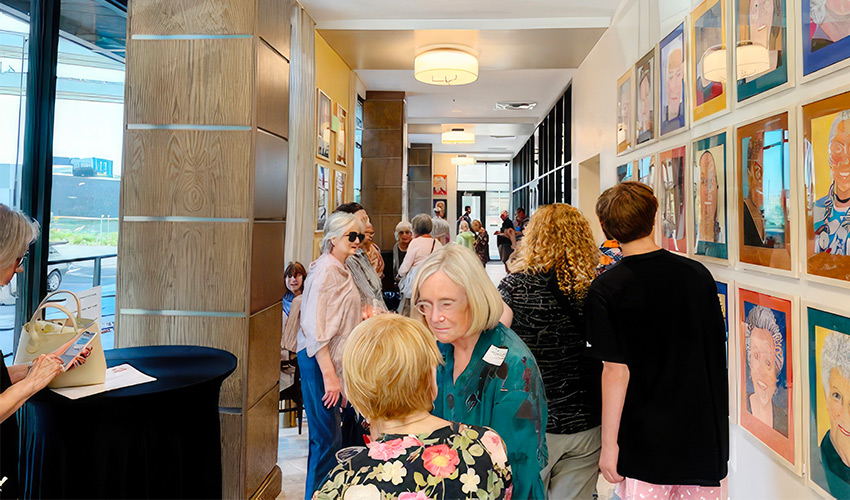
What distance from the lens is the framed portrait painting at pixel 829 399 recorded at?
1.70m

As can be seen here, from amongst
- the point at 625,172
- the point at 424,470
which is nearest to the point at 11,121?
the point at 424,470

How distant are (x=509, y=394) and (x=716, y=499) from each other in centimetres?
103

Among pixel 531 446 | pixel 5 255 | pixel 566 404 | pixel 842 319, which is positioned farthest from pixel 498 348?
pixel 5 255

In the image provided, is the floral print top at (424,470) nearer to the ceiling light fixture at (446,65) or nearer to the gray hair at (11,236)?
the gray hair at (11,236)

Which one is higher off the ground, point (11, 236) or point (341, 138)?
point (341, 138)

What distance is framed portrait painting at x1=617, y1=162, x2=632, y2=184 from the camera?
426 centimetres

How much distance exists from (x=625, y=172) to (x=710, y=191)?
69.7 inches

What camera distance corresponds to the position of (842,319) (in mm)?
1728

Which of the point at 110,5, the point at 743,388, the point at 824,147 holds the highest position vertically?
the point at 110,5

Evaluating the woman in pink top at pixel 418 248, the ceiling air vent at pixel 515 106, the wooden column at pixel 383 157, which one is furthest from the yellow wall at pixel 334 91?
the ceiling air vent at pixel 515 106

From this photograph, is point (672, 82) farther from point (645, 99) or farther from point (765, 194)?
point (765, 194)

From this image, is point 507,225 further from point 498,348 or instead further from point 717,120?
point 498,348

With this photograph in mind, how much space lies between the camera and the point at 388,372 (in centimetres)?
111

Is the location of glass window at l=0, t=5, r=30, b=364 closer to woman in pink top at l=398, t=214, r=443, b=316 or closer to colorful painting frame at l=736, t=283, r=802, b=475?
woman in pink top at l=398, t=214, r=443, b=316
